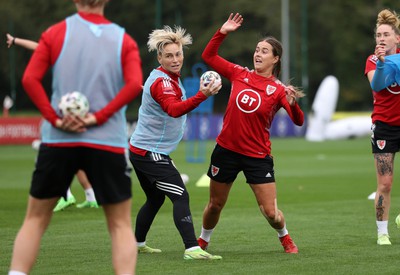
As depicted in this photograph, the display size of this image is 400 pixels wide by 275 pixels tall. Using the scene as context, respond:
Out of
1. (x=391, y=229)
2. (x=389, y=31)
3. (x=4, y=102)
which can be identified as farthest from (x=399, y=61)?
(x=4, y=102)

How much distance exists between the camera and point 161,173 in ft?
27.7

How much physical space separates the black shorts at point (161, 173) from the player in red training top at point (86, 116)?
7.18 feet

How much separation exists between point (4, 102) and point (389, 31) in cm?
2853

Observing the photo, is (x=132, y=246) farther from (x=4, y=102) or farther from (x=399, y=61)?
(x=4, y=102)

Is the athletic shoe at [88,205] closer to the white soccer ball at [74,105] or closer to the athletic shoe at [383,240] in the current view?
the athletic shoe at [383,240]

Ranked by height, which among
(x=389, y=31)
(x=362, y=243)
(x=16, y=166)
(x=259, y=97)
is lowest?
(x=16, y=166)

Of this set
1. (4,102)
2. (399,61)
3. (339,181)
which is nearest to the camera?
(399,61)

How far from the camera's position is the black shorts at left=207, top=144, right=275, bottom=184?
339 inches

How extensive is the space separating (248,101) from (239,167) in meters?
0.62

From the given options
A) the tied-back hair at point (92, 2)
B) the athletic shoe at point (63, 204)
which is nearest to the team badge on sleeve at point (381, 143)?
the tied-back hair at point (92, 2)

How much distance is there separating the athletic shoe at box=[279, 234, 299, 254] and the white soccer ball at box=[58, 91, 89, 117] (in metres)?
3.37

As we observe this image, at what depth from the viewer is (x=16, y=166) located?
22.0m

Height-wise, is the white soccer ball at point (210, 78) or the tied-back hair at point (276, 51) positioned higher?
the tied-back hair at point (276, 51)

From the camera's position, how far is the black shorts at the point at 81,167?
6121 mm
